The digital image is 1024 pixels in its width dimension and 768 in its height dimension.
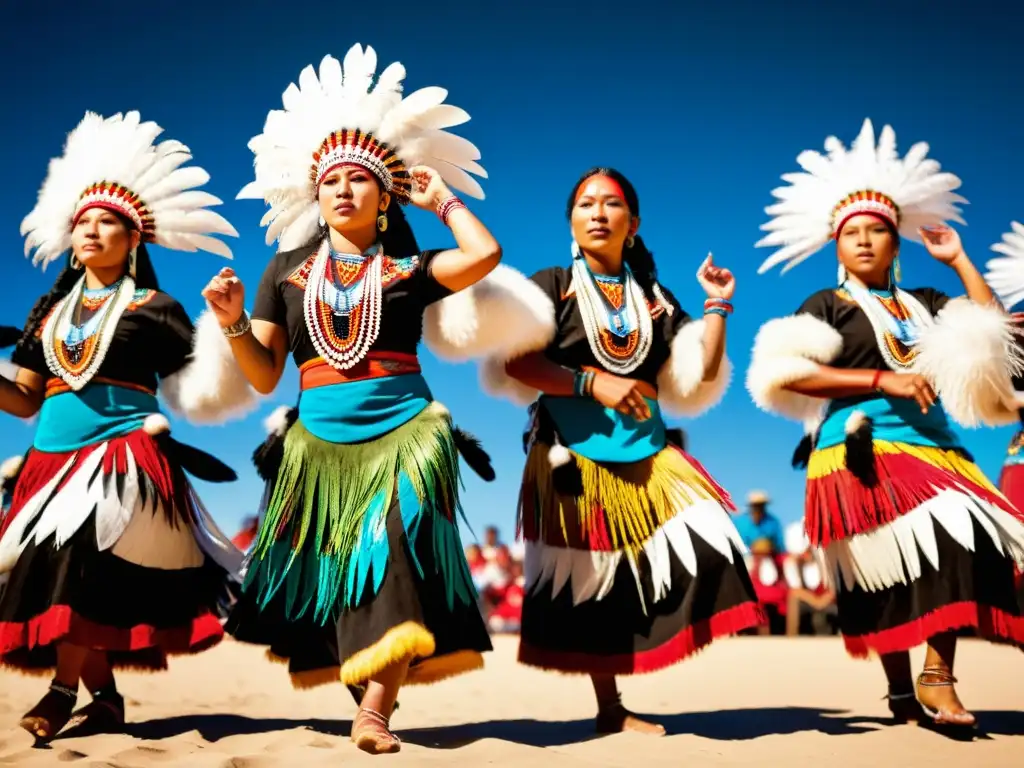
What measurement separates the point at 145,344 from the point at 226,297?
79 centimetres

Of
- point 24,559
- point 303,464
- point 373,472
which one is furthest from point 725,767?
point 24,559

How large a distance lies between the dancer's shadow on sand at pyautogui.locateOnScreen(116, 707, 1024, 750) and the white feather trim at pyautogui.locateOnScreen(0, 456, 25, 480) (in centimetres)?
122

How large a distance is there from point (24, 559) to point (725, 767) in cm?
275

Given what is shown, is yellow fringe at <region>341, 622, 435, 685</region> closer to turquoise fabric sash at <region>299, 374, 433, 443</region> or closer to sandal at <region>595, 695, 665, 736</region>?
turquoise fabric sash at <region>299, 374, 433, 443</region>

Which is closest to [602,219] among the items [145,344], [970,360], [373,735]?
[970,360]

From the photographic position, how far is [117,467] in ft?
13.4

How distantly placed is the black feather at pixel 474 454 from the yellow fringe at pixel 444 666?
683mm

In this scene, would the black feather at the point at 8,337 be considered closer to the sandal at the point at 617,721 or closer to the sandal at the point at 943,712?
the sandal at the point at 617,721

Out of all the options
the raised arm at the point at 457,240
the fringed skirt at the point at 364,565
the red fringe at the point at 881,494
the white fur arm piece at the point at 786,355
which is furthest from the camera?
the white fur arm piece at the point at 786,355

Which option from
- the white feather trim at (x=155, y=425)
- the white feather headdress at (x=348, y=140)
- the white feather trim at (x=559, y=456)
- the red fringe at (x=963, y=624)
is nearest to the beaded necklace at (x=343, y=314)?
the white feather headdress at (x=348, y=140)

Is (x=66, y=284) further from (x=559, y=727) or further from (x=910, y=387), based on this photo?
(x=910, y=387)

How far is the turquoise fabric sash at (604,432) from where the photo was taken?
429 centimetres

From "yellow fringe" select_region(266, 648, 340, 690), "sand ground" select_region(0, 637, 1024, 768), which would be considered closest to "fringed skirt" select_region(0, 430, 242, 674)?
"sand ground" select_region(0, 637, 1024, 768)

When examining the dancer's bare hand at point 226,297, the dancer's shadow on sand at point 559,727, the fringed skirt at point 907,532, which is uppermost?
the dancer's bare hand at point 226,297
